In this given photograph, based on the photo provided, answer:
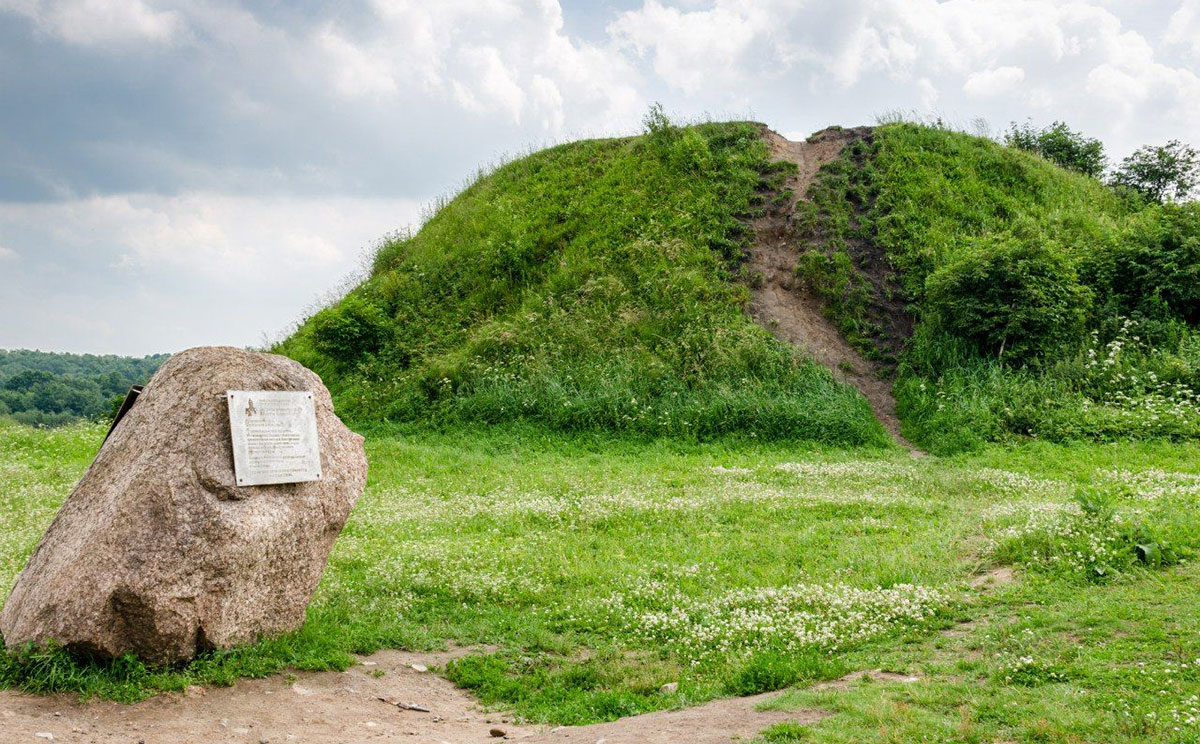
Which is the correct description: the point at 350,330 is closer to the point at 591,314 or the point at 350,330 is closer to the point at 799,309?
the point at 591,314

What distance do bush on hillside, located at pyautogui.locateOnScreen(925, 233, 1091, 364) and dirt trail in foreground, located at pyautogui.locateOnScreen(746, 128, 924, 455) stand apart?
2.67m

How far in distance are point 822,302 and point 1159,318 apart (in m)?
8.28

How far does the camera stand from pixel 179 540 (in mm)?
6785

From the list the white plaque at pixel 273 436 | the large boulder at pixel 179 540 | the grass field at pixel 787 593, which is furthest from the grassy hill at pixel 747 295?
the large boulder at pixel 179 540

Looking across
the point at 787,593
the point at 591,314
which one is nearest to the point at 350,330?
the point at 591,314

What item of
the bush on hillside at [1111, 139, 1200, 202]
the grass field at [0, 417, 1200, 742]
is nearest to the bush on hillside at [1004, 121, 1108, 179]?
the bush on hillside at [1111, 139, 1200, 202]

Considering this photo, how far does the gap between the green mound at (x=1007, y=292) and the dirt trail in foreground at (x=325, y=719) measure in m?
13.7

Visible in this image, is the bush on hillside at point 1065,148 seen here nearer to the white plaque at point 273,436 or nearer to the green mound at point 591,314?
the green mound at point 591,314

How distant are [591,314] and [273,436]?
1610 cm

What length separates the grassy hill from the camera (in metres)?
19.1

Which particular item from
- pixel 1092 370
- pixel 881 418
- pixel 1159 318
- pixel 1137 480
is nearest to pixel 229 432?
pixel 1137 480

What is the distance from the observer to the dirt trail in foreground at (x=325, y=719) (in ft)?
18.7

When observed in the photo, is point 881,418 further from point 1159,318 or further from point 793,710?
point 793,710

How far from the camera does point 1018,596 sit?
826 centimetres
